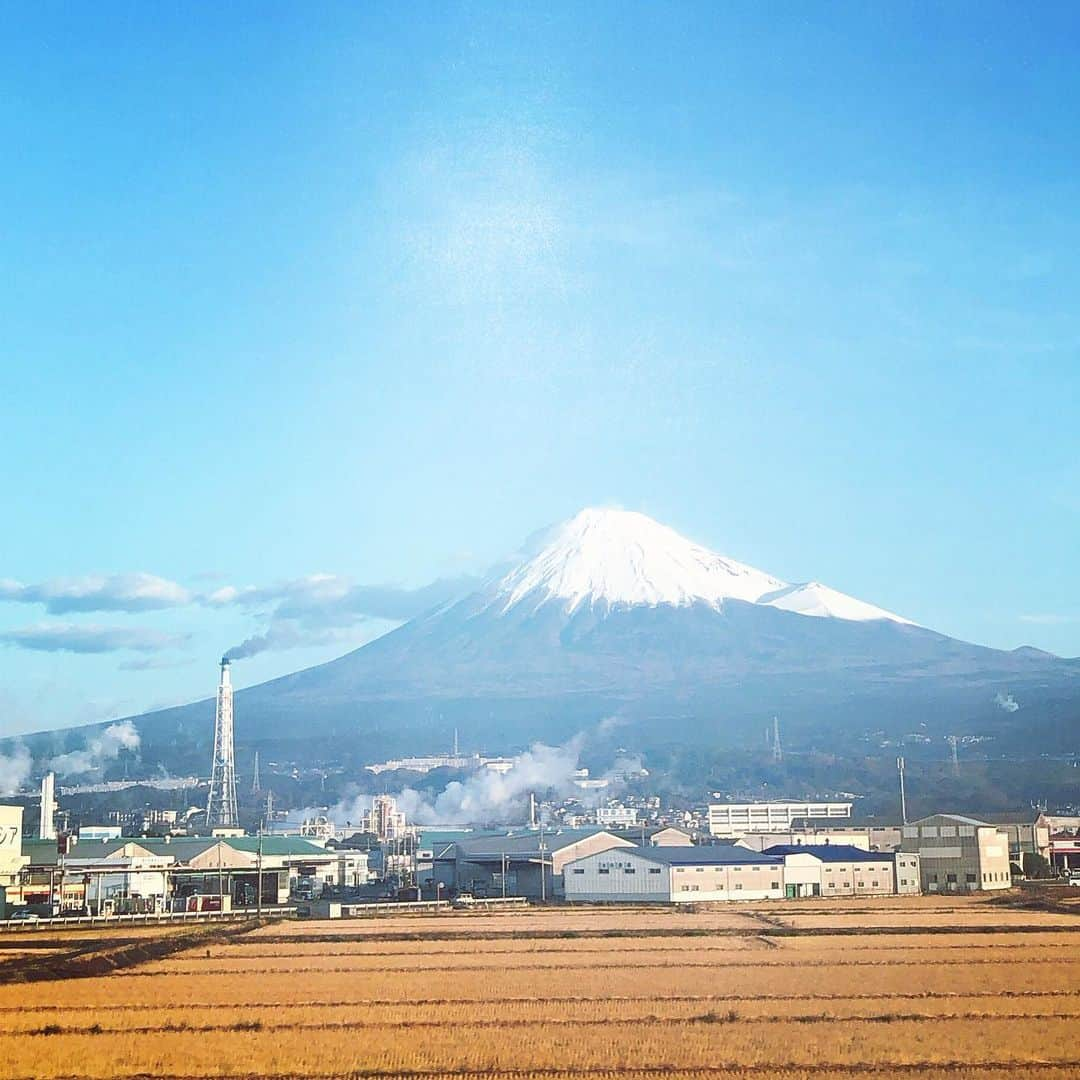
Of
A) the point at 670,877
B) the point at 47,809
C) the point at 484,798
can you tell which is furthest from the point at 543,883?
the point at 484,798

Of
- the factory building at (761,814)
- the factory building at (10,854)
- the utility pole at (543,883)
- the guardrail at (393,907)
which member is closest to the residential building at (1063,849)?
the utility pole at (543,883)

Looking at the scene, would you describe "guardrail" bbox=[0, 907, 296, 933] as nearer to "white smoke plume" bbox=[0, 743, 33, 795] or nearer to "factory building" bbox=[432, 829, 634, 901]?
"factory building" bbox=[432, 829, 634, 901]

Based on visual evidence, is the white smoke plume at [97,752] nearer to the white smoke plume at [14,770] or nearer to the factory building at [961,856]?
the white smoke plume at [14,770]

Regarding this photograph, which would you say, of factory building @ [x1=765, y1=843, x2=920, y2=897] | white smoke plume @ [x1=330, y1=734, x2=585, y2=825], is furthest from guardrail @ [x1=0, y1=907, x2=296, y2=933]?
white smoke plume @ [x1=330, y1=734, x2=585, y2=825]

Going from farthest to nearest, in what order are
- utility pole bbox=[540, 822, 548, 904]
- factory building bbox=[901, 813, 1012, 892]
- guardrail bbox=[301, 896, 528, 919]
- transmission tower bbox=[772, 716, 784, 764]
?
transmission tower bbox=[772, 716, 784, 764] < factory building bbox=[901, 813, 1012, 892] < utility pole bbox=[540, 822, 548, 904] < guardrail bbox=[301, 896, 528, 919]

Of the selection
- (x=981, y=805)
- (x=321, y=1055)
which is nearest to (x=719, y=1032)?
(x=321, y=1055)

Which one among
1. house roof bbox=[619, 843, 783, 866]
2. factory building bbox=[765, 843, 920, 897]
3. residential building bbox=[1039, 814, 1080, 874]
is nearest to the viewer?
house roof bbox=[619, 843, 783, 866]
